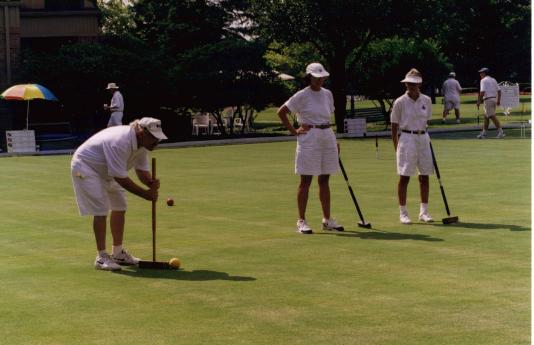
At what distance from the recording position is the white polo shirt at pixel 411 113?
44.4ft

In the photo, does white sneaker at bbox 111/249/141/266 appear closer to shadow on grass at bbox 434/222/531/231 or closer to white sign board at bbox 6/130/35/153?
shadow on grass at bbox 434/222/531/231

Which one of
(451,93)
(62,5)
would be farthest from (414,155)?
(62,5)

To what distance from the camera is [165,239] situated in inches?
495

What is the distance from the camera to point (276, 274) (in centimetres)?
999

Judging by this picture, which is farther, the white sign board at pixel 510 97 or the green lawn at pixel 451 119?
the green lawn at pixel 451 119

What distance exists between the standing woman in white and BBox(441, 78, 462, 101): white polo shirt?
2765 centimetres

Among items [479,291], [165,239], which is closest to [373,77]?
[165,239]

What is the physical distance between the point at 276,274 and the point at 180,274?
876 millimetres

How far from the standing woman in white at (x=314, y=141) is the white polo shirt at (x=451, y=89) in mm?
27646

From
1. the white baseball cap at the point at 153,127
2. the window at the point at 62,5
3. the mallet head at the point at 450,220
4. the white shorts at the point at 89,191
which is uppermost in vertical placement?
the window at the point at 62,5

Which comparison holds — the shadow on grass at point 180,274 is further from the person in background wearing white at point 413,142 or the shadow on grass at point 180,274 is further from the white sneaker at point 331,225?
the person in background wearing white at point 413,142

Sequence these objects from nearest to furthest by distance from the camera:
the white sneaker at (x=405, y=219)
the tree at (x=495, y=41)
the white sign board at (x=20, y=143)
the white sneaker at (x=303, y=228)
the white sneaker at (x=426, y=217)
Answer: the white sneaker at (x=303, y=228), the white sneaker at (x=405, y=219), the white sneaker at (x=426, y=217), the white sign board at (x=20, y=143), the tree at (x=495, y=41)

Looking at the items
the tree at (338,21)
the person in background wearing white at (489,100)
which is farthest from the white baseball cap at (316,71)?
the tree at (338,21)

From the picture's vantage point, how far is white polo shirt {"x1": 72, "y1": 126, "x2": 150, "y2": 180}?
1008cm
